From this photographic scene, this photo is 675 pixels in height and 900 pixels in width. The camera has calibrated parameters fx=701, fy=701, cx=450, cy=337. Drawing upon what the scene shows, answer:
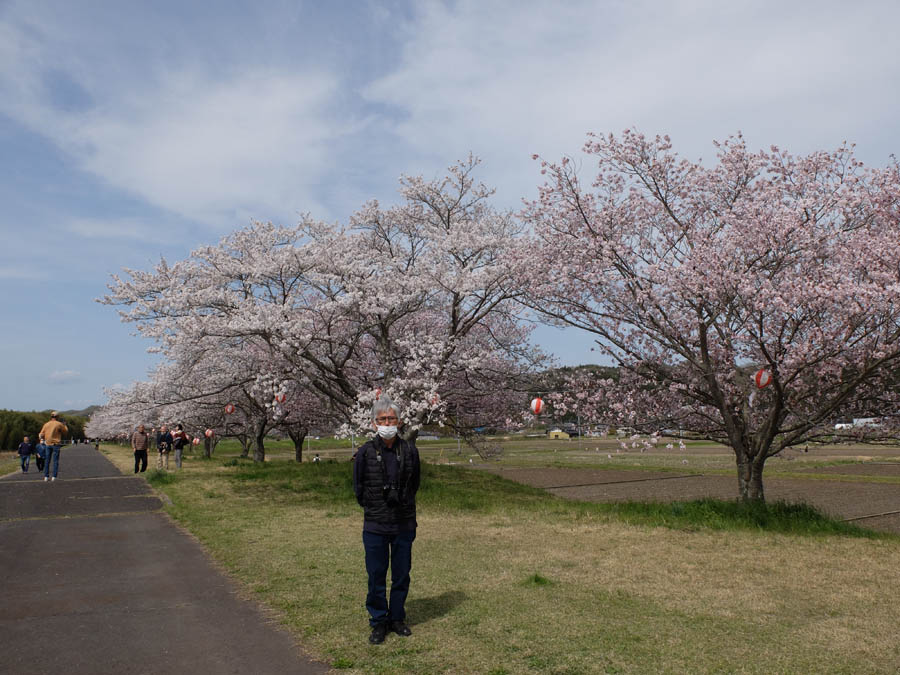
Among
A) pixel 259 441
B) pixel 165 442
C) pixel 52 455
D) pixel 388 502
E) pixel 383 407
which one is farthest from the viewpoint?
pixel 259 441

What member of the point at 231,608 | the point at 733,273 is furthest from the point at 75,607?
the point at 733,273

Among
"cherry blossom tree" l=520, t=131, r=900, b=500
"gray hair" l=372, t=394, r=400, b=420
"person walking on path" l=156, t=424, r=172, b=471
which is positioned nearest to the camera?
"gray hair" l=372, t=394, r=400, b=420

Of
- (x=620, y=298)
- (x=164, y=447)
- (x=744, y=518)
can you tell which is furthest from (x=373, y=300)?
(x=164, y=447)

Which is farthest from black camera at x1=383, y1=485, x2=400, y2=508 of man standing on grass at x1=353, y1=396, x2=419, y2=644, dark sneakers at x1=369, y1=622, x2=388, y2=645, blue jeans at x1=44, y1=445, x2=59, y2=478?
blue jeans at x1=44, y1=445, x2=59, y2=478

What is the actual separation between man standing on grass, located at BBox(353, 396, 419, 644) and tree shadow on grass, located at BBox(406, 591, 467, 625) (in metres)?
0.36

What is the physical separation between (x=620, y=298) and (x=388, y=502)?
27.7ft

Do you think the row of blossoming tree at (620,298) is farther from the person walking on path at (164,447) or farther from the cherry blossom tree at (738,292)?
the person walking on path at (164,447)

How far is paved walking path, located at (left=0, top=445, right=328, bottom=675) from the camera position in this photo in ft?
16.0

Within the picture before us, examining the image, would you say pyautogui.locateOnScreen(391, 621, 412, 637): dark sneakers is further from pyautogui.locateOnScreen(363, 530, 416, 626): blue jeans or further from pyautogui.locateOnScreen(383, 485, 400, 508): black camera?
pyautogui.locateOnScreen(383, 485, 400, 508): black camera

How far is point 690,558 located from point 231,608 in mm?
5376

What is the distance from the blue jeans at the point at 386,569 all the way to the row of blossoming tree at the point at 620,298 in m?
7.06

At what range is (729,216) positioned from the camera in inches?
459

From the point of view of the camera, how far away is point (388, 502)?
18.3 ft

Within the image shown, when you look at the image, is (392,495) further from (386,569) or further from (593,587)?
(593,587)
